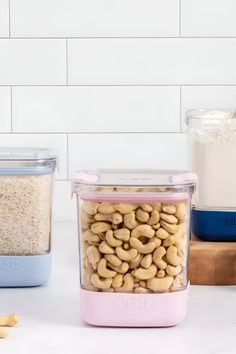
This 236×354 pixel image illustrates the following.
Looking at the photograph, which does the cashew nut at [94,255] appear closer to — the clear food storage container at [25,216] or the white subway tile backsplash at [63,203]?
the clear food storage container at [25,216]

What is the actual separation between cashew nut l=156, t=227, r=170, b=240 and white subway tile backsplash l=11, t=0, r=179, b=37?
0.78 m

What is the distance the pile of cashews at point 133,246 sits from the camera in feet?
2.57

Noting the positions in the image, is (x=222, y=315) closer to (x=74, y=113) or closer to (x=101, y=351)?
(x=101, y=351)

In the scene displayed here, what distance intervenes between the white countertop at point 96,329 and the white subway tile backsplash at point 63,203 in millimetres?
513

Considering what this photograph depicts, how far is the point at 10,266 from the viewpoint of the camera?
3.14ft

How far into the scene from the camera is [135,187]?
2.59 feet

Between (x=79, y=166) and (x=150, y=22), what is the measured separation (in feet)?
1.18

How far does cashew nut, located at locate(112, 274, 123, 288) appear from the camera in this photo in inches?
31.1

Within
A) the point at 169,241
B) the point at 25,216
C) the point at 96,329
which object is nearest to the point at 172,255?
the point at 169,241

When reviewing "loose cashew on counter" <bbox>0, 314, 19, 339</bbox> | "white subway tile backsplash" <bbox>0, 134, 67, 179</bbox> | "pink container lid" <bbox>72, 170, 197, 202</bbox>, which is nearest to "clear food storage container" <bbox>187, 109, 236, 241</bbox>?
"pink container lid" <bbox>72, 170, 197, 202</bbox>

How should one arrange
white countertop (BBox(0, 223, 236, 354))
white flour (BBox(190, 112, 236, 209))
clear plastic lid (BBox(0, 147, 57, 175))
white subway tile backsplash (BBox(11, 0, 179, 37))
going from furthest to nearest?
white subway tile backsplash (BBox(11, 0, 179, 37)) < white flour (BBox(190, 112, 236, 209)) < clear plastic lid (BBox(0, 147, 57, 175)) < white countertop (BBox(0, 223, 236, 354))

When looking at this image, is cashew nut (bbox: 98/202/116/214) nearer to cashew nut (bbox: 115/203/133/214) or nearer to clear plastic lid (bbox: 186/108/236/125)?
cashew nut (bbox: 115/203/133/214)

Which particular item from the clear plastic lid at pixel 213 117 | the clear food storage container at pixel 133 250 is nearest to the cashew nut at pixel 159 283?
the clear food storage container at pixel 133 250

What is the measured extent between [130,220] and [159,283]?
8 cm
